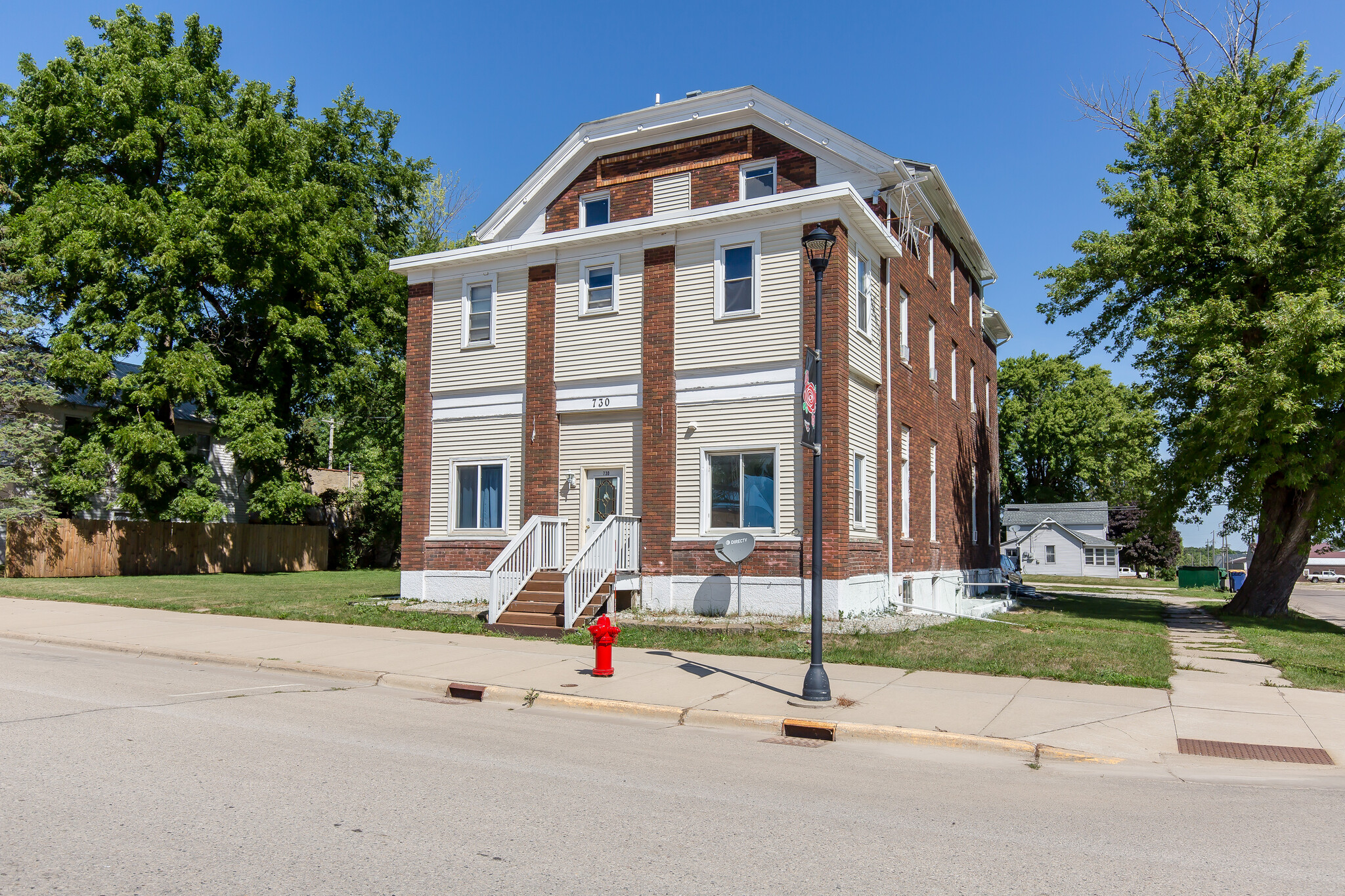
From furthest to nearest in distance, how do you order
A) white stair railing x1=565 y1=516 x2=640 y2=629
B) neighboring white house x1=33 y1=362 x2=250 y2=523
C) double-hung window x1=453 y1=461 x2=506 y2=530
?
neighboring white house x1=33 y1=362 x2=250 y2=523 → double-hung window x1=453 y1=461 x2=506 y2=530 → white stair railing x1=565 y1=516 x2=640 y2=629

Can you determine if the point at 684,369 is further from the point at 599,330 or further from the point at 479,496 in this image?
the point at 479,496

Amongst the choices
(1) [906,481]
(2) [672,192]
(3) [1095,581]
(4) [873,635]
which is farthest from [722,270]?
(3) [1095,581]

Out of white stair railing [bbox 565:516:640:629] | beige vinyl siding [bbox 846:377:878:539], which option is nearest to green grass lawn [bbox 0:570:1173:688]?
white stair railing [bbox 565:516:640:629]

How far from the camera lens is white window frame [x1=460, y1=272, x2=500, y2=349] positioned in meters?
19.4

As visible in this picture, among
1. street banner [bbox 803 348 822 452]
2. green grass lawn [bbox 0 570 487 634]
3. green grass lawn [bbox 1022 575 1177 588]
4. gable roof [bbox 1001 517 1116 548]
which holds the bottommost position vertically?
green grass lawn [bbox 1022 575 1177 588]

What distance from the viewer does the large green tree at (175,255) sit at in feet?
97.2

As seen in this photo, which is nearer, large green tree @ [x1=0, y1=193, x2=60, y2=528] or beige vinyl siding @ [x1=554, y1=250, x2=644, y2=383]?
beige vinyl siding @ [x1=554, y1=250, x2=644, y2=383]

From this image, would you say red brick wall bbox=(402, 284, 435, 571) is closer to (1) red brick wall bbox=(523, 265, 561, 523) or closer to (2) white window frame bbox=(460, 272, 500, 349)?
(2) white window frame bbox=(460, 272, 500, 349)

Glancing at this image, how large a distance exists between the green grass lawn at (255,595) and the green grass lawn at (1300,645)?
12241 millimetres

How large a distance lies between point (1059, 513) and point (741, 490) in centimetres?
5408

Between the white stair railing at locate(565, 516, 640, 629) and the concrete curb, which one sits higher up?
the white stair railing at locate(565, 516, 640, 629)

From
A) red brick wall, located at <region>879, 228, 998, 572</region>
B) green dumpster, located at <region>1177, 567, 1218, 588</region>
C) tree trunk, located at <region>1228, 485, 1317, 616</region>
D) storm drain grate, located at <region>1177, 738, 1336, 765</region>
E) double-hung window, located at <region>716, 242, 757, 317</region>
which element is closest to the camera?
storm drain grate, located at <region>1177, 738, 1336, 765</region>

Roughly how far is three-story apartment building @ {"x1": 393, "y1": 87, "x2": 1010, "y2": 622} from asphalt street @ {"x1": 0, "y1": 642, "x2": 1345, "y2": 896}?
7794 millimetres

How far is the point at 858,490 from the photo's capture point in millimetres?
17469
